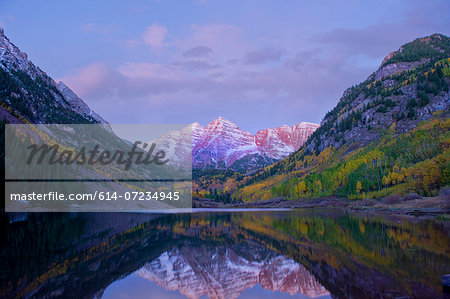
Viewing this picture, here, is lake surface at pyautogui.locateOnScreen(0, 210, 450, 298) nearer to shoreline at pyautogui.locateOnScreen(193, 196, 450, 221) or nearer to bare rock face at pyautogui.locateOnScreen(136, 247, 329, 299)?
bare rock face at pyautogui.locateOnScreen(136, 247, 329, 299)

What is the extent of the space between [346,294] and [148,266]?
16774mm

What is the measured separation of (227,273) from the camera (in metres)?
27.7

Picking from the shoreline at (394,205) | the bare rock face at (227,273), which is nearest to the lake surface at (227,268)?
the bare rock face at (227,273)

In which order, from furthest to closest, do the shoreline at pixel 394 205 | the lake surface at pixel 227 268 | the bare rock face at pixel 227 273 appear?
the shoreline at pixel 394 205 → the bare rock face at pixel 227 273 → the lake surface at pixel 227 268

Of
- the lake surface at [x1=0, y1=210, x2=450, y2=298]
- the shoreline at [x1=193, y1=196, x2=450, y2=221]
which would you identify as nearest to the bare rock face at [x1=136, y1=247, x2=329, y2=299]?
the lake surface at [x1=0, y1=210, x2=450, y2=298]

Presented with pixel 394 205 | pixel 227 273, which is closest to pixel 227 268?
pixel 227 273

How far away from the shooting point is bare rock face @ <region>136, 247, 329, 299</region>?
22.4 metres

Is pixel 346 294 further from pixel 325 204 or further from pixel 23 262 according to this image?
pixel 325 204

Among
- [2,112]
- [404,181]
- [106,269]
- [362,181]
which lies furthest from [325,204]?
[2,112]

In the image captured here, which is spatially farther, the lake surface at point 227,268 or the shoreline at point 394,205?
the shoreline at point 394,205

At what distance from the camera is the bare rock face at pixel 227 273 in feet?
73.6

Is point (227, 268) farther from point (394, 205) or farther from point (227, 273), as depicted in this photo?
point (394, 205)

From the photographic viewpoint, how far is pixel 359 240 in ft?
128

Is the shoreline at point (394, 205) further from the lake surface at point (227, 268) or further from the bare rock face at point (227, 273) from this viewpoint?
the bare rock face at point (227, 273)
